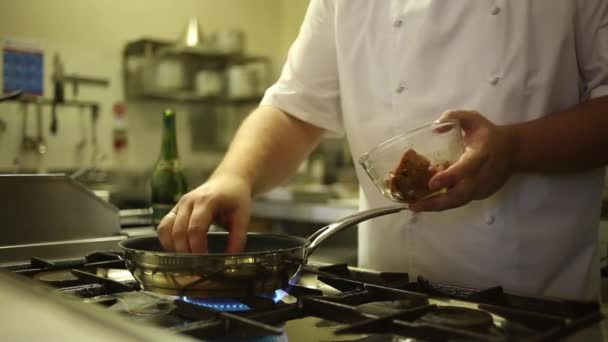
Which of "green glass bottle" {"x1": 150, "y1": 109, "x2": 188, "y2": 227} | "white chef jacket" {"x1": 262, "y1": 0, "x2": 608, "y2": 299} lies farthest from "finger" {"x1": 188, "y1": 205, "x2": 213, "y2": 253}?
"green glass bottle" {"x1": 150, "y1": 109, "x2": 188, "y2": 227}

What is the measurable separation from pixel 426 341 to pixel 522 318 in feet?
0.37

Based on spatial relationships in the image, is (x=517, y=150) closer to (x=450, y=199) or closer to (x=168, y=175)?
(x=450, y=199)

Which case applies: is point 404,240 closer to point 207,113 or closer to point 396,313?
point 396,313

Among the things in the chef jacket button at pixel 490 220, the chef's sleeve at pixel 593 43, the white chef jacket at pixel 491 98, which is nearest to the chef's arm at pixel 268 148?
the white chef jacket at pixel 491 98

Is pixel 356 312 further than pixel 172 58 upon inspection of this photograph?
No

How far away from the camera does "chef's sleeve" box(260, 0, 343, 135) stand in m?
1.10

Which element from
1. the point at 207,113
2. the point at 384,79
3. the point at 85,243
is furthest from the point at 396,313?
the point at 207,113

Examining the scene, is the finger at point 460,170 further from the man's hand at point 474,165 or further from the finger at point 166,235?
the finger at point 166,235

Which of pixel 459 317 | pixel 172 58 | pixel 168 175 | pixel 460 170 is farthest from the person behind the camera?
pixel 172 58

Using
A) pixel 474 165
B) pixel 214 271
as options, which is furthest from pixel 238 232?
pixel 474 165

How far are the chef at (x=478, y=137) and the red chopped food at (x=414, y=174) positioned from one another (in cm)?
2

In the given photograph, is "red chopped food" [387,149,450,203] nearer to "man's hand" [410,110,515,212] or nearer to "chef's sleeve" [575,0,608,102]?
"man's hand" [410,110,515,212]

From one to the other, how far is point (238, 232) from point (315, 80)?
38cm

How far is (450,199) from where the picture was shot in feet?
2.53
